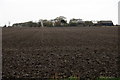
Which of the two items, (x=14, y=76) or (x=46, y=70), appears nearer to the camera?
(x=14, y=76)

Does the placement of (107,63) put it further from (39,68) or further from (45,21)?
(45,21)

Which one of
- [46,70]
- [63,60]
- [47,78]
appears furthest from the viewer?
[63,60]

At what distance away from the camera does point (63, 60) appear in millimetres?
10727

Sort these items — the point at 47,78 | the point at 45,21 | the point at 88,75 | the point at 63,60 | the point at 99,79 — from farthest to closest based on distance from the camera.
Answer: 1. the point at 45,21
2. the point at 63,60
3. the point at 88,75
4. the point at 47,78
5. the point at 99,79

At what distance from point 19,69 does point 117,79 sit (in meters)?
3.72

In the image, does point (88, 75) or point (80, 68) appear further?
point (80, 68)

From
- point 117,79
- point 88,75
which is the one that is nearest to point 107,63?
point 88,75

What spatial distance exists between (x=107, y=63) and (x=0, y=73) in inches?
170

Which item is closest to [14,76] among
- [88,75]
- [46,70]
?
[46,70]

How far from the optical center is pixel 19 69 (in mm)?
8922

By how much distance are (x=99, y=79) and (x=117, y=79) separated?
19.6 inches

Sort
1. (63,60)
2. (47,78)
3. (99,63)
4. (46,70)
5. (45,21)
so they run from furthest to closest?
1. (45,21)
2. (63,60)
3. (99,63)
4. (46,70)
5. (47,78)

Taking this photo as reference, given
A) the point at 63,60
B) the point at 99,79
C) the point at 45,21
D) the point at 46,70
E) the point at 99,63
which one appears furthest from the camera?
the point at 45,21

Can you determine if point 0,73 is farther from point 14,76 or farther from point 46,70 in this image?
point 46,70
